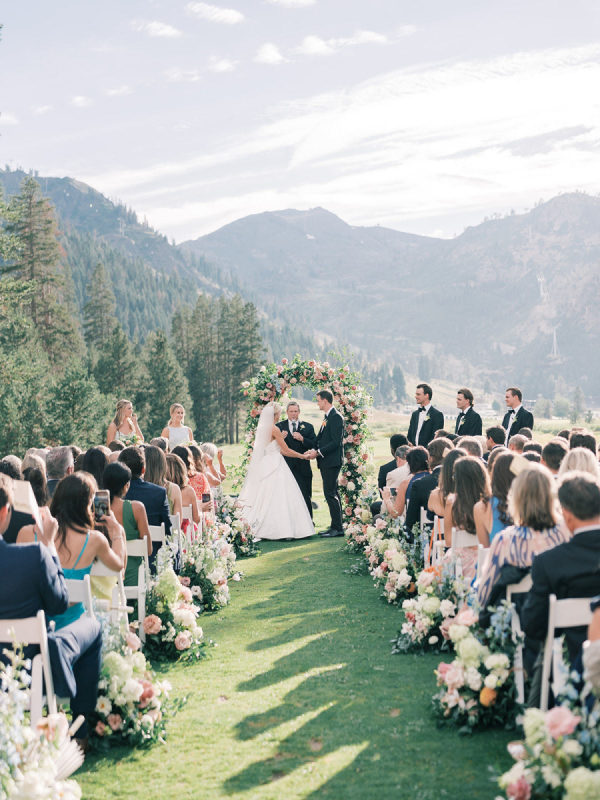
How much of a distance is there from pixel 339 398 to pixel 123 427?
4.63m

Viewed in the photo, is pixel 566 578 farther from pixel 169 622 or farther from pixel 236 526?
pixel 236 526

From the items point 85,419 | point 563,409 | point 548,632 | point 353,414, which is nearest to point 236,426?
point 85,419

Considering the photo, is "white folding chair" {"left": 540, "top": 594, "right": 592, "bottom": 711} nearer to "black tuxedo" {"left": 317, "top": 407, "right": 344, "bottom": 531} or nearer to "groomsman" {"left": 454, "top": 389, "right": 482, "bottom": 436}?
"groomsman" {"left": 454, "top": 389, "right": 482, "bottom": 436}

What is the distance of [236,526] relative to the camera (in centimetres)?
1301

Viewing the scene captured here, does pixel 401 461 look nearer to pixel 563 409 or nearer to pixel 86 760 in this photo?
pixel 86 760

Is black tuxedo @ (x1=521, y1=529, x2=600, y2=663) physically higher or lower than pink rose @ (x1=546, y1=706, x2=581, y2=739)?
higher

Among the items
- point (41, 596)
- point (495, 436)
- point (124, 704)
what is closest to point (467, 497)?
point (124, 704)

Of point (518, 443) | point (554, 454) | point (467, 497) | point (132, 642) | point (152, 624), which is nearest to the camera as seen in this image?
point (132, 642)

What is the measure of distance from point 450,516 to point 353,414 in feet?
27.6

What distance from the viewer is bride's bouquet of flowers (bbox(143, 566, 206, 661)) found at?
6.99 meters

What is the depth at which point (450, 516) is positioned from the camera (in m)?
6.96

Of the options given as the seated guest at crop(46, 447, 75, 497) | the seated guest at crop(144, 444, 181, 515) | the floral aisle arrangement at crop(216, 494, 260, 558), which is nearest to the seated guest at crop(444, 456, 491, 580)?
the seated guest at crop(144, 444, 181, 515)

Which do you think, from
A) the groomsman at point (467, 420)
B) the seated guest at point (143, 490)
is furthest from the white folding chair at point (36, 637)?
the groomsman at point (467, 420)

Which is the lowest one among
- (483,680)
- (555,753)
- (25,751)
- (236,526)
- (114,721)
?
(236,526)
